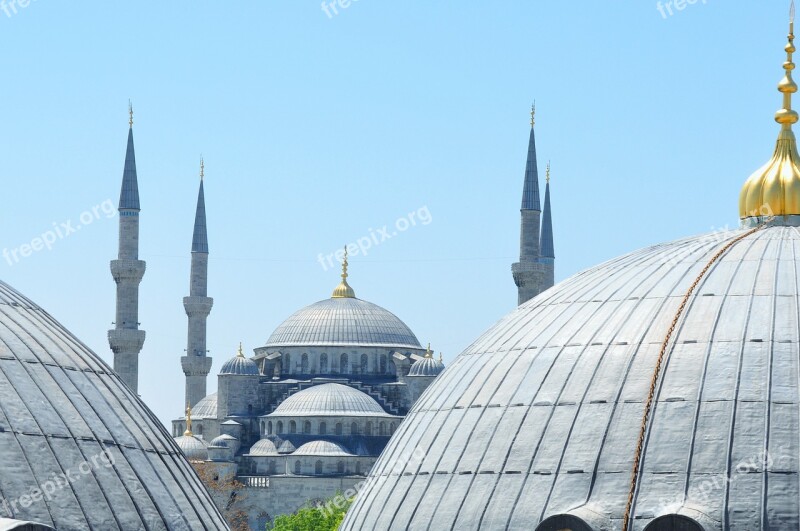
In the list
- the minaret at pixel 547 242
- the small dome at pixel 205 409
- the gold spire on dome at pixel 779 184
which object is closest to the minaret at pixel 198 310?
the small dome at pixel 205 409

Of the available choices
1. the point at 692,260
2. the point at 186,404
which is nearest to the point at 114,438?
the point at 692,260

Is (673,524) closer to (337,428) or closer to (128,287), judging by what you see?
(128,287)

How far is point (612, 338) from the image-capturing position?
1454cm

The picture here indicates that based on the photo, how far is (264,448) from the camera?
81125mm

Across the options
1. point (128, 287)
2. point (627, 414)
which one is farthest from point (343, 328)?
point (627, 414)

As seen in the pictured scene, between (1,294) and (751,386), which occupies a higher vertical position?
(1,294)

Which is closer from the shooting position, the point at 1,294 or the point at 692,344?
the point at 692,344

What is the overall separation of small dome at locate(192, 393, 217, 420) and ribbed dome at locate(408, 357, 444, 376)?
1066 centimetres

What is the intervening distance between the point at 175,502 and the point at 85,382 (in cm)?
131

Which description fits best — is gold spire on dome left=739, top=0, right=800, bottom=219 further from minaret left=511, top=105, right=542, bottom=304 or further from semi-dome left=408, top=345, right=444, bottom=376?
semi-dome left=408, top=345, right=444, bottom=376

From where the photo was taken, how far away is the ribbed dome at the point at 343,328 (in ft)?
301

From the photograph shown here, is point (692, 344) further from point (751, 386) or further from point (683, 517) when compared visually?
point (683, 517)

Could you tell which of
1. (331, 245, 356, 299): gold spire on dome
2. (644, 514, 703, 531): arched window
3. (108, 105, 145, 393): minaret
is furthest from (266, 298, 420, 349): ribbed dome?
(644, 514, 703, 531): arched window

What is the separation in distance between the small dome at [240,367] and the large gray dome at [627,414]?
70929mm
